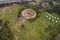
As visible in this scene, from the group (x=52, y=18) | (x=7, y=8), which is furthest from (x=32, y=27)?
(x=7, y=8)

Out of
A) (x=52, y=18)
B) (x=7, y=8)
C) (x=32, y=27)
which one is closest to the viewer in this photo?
(x=32, y=27)

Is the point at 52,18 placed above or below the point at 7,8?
below

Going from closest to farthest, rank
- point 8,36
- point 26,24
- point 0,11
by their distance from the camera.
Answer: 1. point 8,36
2. point 26,24
3. point 0,11

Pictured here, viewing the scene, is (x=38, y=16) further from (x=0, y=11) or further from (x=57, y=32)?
(x=0, y=11)

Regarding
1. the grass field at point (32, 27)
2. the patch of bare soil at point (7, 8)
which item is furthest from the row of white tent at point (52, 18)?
the patch of bare soil at point (7, 8)

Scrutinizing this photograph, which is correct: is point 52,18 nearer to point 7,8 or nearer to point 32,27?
point 32,27

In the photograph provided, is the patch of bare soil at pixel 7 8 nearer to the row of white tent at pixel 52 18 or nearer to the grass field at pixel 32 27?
the grass field at pixel 32 27

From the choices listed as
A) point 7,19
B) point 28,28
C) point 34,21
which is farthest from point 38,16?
point 7,19

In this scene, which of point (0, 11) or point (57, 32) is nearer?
point (57, 32)
